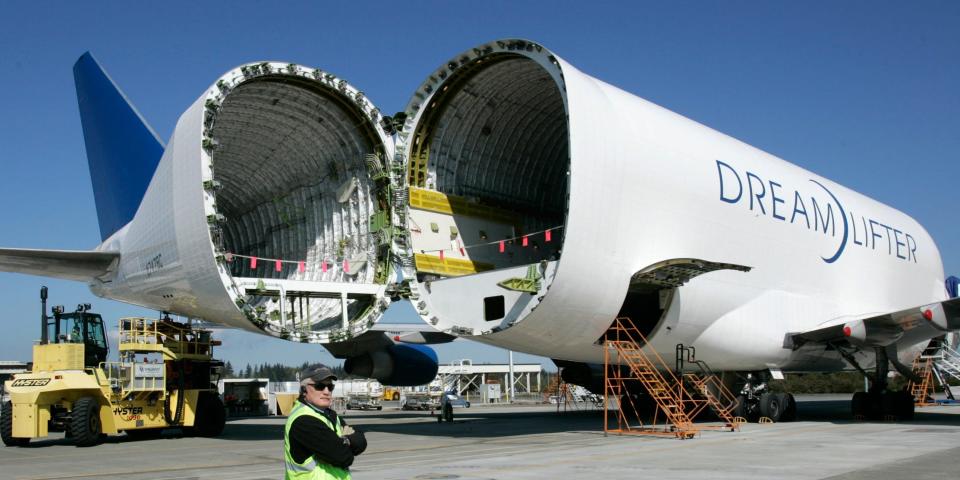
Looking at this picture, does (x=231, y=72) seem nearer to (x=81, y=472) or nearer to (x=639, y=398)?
(x=81, y=472)

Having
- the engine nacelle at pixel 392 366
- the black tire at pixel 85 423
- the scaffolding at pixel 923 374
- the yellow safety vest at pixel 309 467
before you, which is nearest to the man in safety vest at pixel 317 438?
the yellow safety vest at pixel 309 467

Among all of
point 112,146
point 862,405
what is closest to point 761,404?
point 862,405

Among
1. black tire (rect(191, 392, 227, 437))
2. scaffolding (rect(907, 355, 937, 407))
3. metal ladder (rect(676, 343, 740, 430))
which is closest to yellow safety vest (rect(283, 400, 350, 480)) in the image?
metal ladder (rect(676, 343, 740, 430))

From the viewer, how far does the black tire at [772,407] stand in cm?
2061

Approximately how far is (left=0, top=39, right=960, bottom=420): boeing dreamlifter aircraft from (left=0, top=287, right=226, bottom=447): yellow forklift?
3.51ft

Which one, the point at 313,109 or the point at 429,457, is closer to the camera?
the point at 429,457

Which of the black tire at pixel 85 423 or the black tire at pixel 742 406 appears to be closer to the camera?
the black tire at pixel 85 423

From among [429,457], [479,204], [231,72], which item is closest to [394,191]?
[479,204]

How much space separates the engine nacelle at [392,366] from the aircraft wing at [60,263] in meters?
6.11

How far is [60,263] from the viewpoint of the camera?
718 inches

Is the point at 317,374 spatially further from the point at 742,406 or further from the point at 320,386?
the point at 742,406

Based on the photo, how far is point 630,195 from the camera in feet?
50.8

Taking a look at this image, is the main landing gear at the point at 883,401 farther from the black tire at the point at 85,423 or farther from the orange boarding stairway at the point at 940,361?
the black tire at the point at 85,423

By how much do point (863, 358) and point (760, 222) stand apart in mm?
6964
